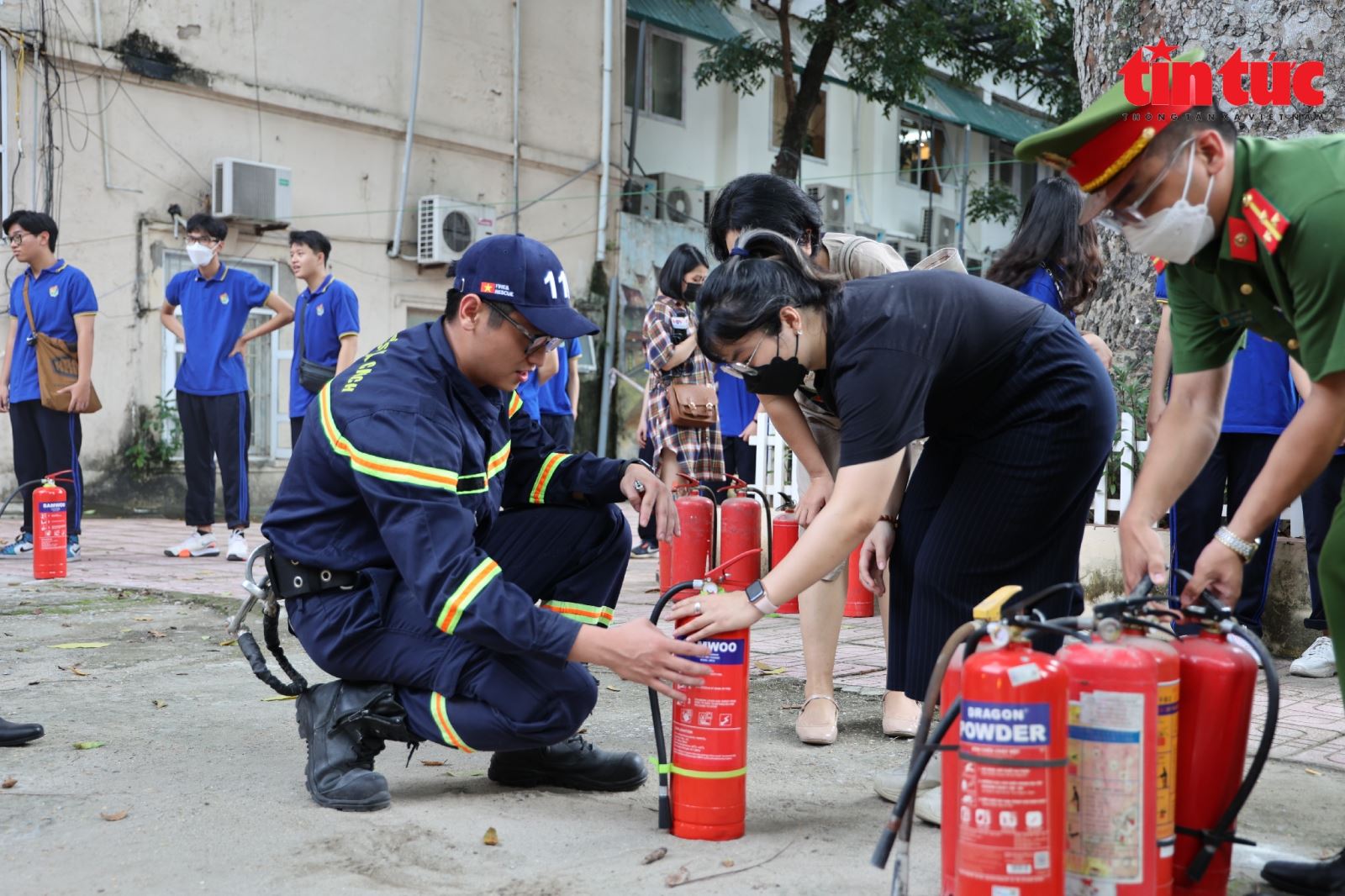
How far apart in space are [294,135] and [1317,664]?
449 inches

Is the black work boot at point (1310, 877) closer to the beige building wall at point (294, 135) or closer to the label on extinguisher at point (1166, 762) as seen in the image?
the label on extinguisher at point (1166, 762)

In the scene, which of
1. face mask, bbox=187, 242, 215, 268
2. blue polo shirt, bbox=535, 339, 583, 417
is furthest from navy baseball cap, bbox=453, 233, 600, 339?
face mask, bbox=187, 242, 215, 268

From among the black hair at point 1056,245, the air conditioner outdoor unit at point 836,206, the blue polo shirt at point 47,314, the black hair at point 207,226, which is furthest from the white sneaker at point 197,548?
the air conditioner outdoor unit at point 836,206

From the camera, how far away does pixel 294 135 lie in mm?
13453

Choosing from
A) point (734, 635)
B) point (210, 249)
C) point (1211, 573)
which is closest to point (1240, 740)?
point (1211, 573)

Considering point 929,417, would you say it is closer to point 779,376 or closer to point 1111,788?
point 779,376

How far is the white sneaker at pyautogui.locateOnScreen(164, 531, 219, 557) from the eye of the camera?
8406mm

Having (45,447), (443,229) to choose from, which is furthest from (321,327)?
(443,229)

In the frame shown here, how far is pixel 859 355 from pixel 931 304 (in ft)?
0.85

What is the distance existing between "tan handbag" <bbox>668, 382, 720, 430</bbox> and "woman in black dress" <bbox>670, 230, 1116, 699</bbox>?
389cm

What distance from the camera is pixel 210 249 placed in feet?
27.7

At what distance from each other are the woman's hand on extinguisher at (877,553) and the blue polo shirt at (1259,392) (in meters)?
2.00

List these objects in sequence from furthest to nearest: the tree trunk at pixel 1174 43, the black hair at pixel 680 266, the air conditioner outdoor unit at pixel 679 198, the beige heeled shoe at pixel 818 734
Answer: the air conditioner outdoor unit at pixel 679 198 < the tree trunk at pixel 1174 43 < the black hair at pixel 680 266 < the beige heeled shoe at pixel 818 734

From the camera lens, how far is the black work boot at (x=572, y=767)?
11.0 ft
